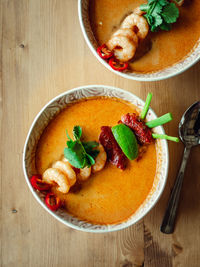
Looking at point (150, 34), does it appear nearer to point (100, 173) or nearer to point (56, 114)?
point (56, 114)

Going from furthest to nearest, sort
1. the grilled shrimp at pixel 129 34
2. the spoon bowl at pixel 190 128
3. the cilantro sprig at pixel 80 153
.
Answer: the spoon bowl at pixel 190 128, the grilled shrimp at pixel 129 34, the cilantro sprig at pixel 80 153

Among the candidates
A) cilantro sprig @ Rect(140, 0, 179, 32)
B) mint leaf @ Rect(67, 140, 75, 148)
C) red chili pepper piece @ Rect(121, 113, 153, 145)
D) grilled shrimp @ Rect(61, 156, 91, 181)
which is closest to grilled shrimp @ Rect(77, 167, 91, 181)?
grilled shrimp @ Rect(61, 156, 91, 181)

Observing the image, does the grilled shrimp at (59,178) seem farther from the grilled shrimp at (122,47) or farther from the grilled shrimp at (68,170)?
the grilled shrimp at (122,47)

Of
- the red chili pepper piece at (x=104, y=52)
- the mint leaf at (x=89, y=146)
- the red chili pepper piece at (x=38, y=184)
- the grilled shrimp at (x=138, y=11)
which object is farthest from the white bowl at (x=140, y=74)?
the red chili pepper piece at (x=38, y=184)

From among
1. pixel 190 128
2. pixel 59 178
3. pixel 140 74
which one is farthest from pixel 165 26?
pixel 59 178

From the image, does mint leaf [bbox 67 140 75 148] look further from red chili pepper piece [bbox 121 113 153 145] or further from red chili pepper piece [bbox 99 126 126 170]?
red chili pepper piece [bbox 121 113 153 145]

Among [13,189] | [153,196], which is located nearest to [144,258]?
[153,196]
